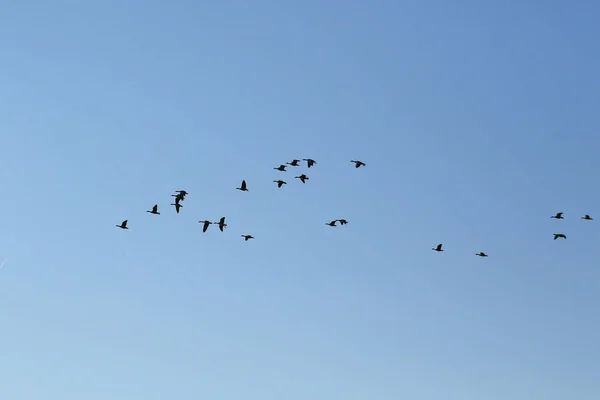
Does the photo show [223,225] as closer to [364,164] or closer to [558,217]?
[364,164]

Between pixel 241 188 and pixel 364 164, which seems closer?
pixel 241 188

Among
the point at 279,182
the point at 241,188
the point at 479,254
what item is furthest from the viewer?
the point at 479,254

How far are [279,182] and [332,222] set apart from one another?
12.6m

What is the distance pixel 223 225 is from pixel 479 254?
170ft

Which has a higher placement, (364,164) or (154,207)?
(364,164)

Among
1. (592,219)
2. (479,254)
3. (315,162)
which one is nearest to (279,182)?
(315,162)

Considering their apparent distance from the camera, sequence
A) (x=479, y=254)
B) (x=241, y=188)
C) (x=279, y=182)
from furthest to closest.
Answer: (x=479, y=254) → (x=279, y=182) → (x=241, y=188)

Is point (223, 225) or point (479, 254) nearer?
point (223, 225)

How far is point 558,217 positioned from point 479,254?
58.3 ft

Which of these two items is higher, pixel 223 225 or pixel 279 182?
pixel 279 182

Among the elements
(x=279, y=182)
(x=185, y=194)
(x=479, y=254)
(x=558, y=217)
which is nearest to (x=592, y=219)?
(x=558, y=217)

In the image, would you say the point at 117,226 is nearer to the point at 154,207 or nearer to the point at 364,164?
the point at 154,207

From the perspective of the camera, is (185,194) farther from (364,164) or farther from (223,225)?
(364,164)

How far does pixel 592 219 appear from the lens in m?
152
